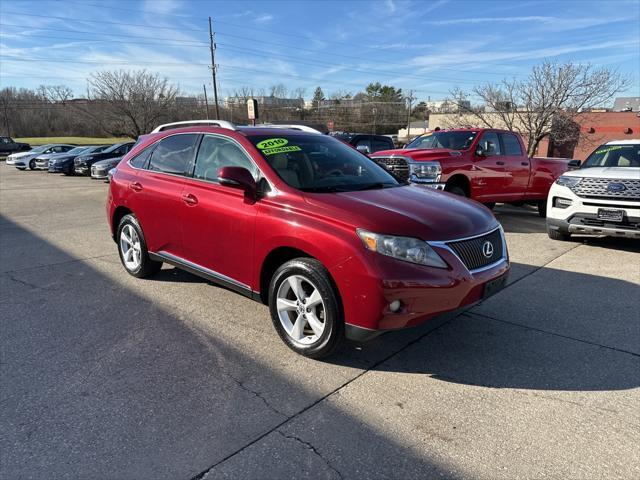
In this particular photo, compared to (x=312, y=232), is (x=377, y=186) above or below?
above

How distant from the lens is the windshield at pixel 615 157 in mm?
7672

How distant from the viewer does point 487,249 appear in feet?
11.6

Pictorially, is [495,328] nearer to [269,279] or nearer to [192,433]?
[269,279]

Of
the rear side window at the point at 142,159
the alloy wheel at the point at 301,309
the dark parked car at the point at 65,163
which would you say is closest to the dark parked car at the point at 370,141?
the rear side window at the point at 142,159

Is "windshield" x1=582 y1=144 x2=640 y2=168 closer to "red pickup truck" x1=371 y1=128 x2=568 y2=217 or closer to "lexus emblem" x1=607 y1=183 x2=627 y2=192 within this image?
"lexus emblem" x1=607 y1=183 x2=627 y2=192

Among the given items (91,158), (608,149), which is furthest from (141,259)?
(91,158)

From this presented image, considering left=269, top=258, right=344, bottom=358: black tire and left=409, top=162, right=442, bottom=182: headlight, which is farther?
left=409, top=162, right=442, bottom=182: headlight

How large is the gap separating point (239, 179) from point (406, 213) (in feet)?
4.47

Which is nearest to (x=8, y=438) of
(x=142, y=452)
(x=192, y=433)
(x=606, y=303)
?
(x=142, y=452)

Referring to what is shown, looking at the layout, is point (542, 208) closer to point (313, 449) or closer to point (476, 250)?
point (476, 250)

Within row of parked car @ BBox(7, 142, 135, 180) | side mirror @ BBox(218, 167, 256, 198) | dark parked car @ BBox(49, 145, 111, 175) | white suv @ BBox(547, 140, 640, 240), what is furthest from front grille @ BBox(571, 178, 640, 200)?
dark parked car @ BBox(49, 145, 111, 175)

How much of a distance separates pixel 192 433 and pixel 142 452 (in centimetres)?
29

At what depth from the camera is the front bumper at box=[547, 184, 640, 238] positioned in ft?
21.3

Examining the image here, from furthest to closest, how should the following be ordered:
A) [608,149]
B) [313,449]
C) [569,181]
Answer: [608,149]
[569,181]
[313,449]
